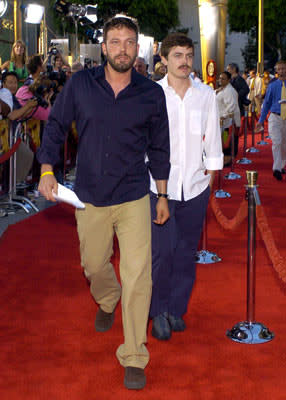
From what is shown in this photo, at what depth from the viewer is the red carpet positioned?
4555 millimetres

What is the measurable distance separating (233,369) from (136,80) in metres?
1.89

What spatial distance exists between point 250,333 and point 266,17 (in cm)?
6099

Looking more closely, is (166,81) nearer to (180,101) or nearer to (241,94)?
(180,101)

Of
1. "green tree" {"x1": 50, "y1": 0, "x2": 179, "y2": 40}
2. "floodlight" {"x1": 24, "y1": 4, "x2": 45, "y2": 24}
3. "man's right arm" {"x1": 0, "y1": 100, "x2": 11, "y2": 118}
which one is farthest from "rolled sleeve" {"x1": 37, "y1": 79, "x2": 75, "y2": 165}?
"green tree" {"x1": 50, "y1": 0, "x2": 179, "y2": 40}

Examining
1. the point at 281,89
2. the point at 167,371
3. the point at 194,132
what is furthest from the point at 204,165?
the point at 281,89

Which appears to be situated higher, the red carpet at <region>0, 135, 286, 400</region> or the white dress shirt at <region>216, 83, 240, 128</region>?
the white dress shirt at <region>216, 83, 240, 128</region>

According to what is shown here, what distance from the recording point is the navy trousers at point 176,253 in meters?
5.33

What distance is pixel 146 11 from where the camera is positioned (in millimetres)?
56375

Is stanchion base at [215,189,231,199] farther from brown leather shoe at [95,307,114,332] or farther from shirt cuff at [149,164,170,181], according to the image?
shirt cuff at [149,164,170,181]

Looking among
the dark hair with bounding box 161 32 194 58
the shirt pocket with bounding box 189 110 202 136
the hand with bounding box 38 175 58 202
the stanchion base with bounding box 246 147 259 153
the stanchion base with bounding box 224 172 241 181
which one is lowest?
the stanchion base with bounding box 246 147 259 153

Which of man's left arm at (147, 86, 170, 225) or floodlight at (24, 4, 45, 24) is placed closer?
man's left arm at (147, 86, 170, 225)

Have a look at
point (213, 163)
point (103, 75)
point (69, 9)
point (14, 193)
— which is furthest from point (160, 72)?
point (69, 9)

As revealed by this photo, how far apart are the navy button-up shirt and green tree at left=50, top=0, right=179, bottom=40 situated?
52.2 metres

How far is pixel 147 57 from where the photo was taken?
18.9 metres
